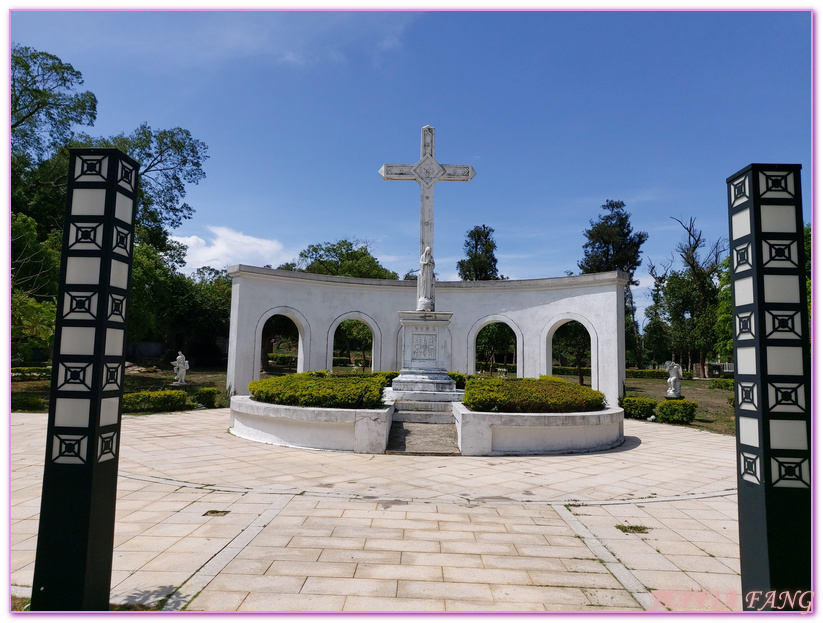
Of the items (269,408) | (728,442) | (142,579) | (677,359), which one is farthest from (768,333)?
(677,359)

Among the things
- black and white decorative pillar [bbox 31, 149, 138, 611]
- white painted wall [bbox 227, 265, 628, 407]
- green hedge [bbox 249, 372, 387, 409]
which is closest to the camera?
black and white decorative pillar [bbox 31, 149, 138, 611]

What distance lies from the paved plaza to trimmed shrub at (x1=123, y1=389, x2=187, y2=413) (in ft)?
17.7

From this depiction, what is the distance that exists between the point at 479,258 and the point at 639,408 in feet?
95.9

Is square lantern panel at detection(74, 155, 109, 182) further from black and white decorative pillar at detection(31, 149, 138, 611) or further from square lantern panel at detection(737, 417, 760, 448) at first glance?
square lantern panel at detection(737, 417, 760, 448)

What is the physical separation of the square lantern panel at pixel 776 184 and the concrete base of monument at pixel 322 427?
6.07m

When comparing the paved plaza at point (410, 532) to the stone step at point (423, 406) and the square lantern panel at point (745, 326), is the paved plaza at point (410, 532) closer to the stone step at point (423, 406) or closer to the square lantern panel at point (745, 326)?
the square lantern panel at point (745, 326)

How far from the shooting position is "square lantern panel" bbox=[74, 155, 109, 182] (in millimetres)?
2889

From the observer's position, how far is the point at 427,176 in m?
12.6

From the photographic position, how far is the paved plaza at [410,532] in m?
3.13

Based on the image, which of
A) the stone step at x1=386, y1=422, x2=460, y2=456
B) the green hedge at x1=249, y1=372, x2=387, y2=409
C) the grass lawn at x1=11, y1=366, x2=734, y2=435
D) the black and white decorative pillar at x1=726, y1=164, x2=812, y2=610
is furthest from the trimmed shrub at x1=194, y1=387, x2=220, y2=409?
the black and white decorative pillar at x1=726, y1=164, x2=812, y2=610

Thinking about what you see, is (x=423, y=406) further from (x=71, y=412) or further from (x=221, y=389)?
(x=221, y=389)

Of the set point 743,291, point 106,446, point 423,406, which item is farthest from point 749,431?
point 423,406

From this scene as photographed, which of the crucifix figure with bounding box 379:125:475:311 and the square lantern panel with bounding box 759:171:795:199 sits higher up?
the crucifix figure with bounding box 379:125:475:311

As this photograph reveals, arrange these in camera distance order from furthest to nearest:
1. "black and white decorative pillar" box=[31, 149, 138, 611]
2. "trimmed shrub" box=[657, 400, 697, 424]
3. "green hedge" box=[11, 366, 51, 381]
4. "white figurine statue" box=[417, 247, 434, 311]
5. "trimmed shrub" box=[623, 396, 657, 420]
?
1. "green hedge" box=[11, 366, 51, 381]
2. "trimmed shrub" box=[623, 396, 657, 420]
3. "trimmed shrub" box=[657, 400, 697, 424]
4. "white figurine statue" box=[417, 247, 434, 311]
5. "black and white decorative pillar" box=[31, 149, 138, 611]
